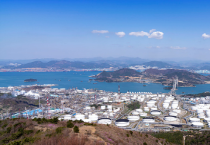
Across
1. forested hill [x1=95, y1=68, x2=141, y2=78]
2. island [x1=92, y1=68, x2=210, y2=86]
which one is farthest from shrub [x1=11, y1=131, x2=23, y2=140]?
forested hill [x1=95, y1=68, x2=141, y2=78]

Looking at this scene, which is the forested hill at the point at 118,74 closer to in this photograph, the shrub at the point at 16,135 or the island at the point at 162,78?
the island at the point at 162,78

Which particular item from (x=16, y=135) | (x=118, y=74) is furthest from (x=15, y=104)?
(x=118, y=74)

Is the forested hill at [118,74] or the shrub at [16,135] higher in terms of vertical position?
the shrub at [16,135]

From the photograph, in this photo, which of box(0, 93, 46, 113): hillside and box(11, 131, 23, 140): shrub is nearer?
box(11, 131, 23, 140): shrub

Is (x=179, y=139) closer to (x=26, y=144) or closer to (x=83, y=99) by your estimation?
(x=26, y=144)

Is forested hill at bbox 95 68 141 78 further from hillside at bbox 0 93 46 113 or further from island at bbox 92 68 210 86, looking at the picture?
hillside at bbox 0 93 46 113

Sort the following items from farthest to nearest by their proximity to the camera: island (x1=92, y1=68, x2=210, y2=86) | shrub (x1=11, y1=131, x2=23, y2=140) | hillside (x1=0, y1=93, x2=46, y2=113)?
island (x1=92, y1=68, x2=210, y2=86)
hillside (x1=0, y1=93, x2=46, y2=113)
shrub (x1=11, y1=131, x2=23, y2=140)

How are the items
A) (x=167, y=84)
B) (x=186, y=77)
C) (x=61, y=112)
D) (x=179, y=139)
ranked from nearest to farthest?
(x=179, y=139) < (x=61, y=112) < (x=167, y=84) < (x=186, y=77)

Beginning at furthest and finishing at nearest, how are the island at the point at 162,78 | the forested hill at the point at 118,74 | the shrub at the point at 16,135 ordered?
the forested hill at the point at 118,74, the island at the point at 162,78, the shrub at the point at 16,135

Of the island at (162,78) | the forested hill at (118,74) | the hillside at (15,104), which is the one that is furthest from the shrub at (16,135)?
the forested hill at (118,74)

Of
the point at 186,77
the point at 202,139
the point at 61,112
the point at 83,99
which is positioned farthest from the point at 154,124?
the point at 186,77

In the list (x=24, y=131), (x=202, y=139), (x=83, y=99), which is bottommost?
(x=83, y=99)
